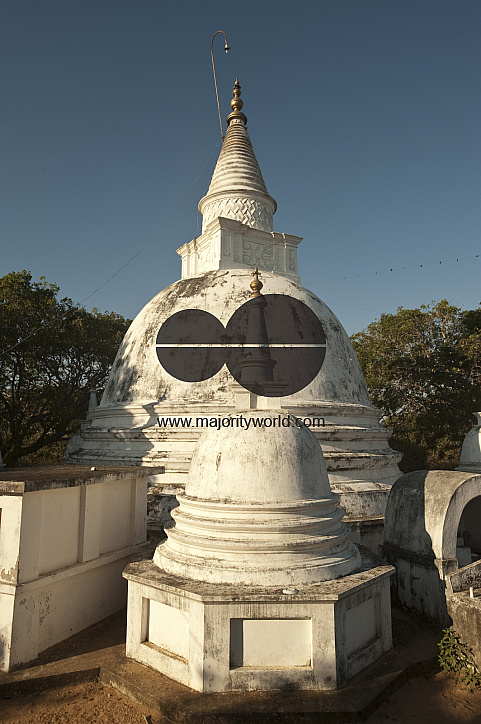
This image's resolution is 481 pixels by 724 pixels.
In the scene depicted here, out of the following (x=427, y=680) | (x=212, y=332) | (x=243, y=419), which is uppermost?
(x=212, y=332)

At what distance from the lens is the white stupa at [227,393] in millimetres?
10656

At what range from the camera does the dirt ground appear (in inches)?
201

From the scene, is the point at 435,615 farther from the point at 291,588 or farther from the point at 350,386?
the point at 350,386

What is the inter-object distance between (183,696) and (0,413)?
14380 mm

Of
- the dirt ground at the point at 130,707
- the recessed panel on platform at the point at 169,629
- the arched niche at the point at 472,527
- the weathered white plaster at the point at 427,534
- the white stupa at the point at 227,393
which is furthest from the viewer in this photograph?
the white stupa at the point at 227,393

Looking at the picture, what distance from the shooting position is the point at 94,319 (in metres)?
20.6

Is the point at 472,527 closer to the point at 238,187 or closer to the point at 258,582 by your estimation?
the point at 258,582

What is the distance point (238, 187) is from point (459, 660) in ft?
43.9

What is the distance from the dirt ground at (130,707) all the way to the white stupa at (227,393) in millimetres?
4111

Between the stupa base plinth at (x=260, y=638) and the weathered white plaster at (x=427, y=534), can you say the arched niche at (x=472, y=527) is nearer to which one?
the weathered white plaster at (x=427, y=534)

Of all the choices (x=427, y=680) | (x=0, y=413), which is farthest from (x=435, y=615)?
(x=0, y=413)

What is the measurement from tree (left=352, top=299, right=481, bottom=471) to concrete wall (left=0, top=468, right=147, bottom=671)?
614 inches

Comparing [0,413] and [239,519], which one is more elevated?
[0,413]

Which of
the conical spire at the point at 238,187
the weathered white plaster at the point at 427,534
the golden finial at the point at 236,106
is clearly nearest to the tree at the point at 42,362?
the conical spire at the point at 238,187
